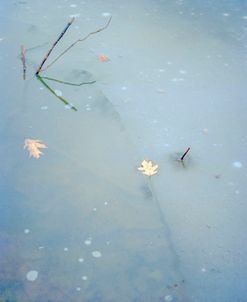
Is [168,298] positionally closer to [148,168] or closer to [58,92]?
[148,168]

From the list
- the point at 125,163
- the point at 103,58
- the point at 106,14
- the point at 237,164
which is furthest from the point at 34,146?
the point at 106,14

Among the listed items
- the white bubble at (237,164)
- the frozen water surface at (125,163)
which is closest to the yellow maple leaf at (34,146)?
the frozen water surface at (125,163)

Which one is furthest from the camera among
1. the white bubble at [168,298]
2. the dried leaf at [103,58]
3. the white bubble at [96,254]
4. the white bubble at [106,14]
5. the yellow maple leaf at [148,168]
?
the white bubble at [106,14]

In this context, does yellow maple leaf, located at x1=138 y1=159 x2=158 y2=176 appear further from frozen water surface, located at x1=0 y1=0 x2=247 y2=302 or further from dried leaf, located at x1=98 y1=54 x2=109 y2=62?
Answer: dried leaf, located at x1=98 y1=54 x2=109 y2=62

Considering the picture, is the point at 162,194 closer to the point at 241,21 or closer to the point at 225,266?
the point at 225,266

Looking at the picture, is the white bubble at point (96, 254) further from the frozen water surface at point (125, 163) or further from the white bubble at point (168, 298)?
the white bubble at point (168, 298)

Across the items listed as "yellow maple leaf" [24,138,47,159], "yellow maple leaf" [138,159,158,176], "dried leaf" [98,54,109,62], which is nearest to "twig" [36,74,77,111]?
"yellow maple leaf" [24,138,47,159]

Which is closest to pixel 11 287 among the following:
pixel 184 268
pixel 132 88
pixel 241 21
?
pixel 184 268
